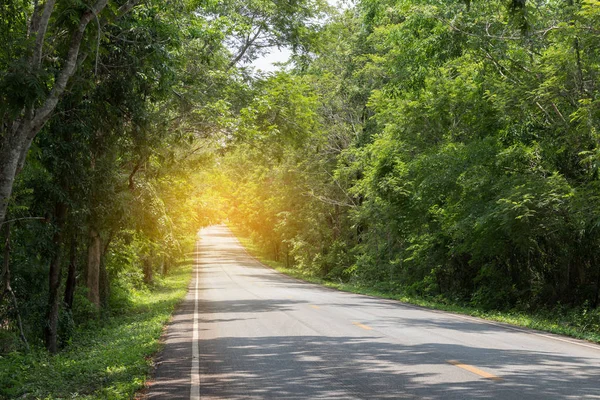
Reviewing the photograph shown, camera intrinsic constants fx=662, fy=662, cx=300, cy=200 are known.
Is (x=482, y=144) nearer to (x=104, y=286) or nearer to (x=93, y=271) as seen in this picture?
(x=93, y=271)

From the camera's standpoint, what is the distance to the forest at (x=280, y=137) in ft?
35.9

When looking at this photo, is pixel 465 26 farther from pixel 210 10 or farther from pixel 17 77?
pixel 17 77

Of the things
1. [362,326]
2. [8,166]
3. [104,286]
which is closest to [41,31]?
[8,166]

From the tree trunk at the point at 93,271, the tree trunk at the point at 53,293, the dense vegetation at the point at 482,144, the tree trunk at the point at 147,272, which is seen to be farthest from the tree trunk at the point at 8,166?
the tree trunk at the point at 147,272

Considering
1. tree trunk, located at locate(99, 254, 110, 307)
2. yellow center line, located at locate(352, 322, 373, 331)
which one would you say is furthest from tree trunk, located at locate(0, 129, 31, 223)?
tree trunk, located at locate(99, 254, 110, 307)

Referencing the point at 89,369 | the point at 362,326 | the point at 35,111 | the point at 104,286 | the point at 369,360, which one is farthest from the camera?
the point at 104,286

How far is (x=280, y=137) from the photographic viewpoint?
21.7 m

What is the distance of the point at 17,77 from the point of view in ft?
27.6

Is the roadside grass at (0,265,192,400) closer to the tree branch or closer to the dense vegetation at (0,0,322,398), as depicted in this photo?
the dense vegetation at (0,0,322,398)

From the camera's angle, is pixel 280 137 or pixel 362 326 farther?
pixel 280 137

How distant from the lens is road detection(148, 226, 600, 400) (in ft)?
24.9

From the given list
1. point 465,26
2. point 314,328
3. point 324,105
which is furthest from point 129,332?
point 324,105

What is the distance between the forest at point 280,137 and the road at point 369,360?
5.98 feet

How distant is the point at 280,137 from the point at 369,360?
12884mm
